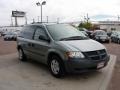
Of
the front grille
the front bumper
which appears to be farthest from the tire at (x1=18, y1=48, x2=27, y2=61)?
the front grille

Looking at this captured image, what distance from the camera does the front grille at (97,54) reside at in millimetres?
5816

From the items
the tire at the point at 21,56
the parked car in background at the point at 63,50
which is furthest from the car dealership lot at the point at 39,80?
the tire at the point at 21,56

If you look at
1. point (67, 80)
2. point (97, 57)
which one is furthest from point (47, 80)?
point (97, 57)

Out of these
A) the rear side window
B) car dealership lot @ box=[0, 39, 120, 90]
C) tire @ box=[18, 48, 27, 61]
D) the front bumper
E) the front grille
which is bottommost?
car dealership lot @ box=[0, 39, 120, 90]

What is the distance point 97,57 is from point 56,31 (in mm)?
1790

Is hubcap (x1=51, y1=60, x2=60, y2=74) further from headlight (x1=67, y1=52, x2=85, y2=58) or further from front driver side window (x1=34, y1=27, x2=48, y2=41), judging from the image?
front driver side window (x1=34, y1=27, x2=48, y2=41)

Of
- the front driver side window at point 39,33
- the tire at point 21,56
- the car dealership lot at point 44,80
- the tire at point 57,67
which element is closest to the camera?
the car dealership lot at point 44,80

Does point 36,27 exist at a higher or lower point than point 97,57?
higher

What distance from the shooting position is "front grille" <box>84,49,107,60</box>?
229 inches

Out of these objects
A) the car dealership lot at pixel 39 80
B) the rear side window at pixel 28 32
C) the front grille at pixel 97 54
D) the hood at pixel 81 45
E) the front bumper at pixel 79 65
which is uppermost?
the rear side window at pixel 28 32

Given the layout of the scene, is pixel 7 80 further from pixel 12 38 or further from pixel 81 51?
pixel 12 38

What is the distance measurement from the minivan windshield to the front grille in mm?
994

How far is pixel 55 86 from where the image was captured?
18.2ft

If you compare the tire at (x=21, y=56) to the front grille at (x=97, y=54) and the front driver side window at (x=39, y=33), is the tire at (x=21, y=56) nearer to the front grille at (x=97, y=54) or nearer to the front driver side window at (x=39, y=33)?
the front driver side window at (x=39, y=33)
